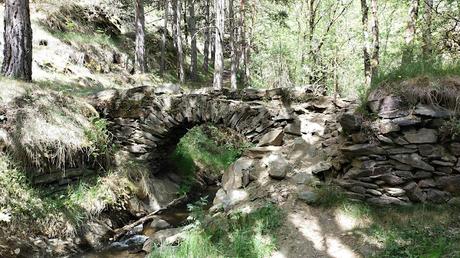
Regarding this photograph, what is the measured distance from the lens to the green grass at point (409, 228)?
4340 millimetres

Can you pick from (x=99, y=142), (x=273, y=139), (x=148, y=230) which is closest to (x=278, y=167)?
(x=273, y=139)

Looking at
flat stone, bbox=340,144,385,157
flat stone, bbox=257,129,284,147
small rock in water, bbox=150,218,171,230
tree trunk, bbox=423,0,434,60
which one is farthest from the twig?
tree trunk, bbox=423,0,434,60

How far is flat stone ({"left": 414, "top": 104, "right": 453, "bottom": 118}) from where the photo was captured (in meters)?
5.01

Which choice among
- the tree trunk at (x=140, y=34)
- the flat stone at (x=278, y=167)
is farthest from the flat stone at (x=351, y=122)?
the tree trunk at (x=140, y=34)

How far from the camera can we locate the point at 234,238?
534cm

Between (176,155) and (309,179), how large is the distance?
6.16m

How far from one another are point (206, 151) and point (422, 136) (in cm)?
838

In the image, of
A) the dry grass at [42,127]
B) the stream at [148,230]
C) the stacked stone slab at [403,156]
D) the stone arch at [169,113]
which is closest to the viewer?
the stacked stone slab at [403,156]

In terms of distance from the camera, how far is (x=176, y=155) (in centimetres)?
1157

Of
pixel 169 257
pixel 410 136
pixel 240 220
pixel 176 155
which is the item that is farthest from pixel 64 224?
pixel 410 136

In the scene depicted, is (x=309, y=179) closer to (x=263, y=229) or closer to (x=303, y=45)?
(x=263, y=229)

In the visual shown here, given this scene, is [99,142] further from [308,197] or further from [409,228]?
[409,228]

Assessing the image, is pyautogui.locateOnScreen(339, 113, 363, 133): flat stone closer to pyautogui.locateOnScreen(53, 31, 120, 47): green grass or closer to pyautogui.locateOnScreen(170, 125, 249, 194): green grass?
pyautogui.locateOnScreen(170, 125, 249, 194): green grass

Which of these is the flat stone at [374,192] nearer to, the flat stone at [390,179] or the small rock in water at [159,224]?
the flat stone at [390,179]
